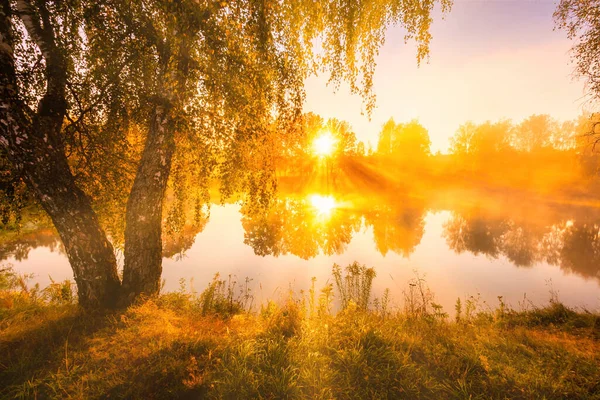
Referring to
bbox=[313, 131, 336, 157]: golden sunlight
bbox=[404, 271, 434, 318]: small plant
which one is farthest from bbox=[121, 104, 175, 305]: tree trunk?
bbox=[313, 131, 336, 157]: golden sunlight

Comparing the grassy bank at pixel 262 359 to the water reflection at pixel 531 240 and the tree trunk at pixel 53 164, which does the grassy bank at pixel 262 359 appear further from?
the water reflection at pixel 531 240

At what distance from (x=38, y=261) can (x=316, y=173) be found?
4506 cm

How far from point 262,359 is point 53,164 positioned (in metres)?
5.30

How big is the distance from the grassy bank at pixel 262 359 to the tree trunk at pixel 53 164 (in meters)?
0.85

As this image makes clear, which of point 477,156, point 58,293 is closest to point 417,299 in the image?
point 58,293

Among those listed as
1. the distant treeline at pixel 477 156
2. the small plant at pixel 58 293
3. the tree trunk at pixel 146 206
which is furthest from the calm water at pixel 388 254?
the distant treeline at pixel 477 156

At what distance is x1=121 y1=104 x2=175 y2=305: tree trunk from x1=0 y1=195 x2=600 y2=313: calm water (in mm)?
2127

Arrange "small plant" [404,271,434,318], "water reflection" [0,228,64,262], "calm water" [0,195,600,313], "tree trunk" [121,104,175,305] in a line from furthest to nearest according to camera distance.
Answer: "water reflection" [0,228,64,262]
"calm water" [0,195,600,313]
"small plant" [404,271,434,318]
"tree trunk" [121,104,175,305]

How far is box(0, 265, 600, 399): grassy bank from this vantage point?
3.37 m

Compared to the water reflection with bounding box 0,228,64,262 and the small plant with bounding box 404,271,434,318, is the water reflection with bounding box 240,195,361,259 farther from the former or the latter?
the water reflection with bounding box 0,228,64,262

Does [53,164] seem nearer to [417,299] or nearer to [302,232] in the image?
[417,299]

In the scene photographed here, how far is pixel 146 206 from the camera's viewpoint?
5.28 m

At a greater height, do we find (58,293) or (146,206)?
(146,206)

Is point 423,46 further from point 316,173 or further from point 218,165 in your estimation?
point 316,173
